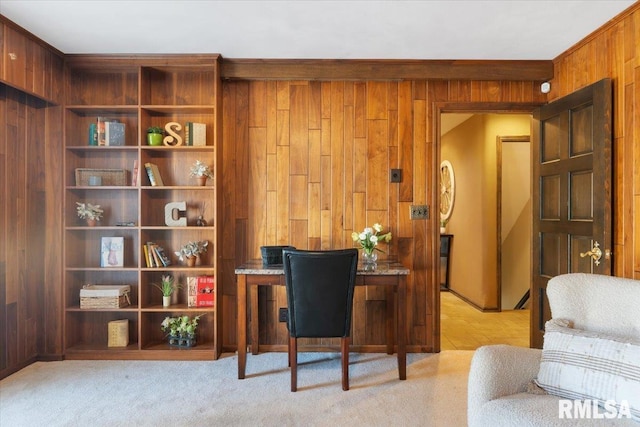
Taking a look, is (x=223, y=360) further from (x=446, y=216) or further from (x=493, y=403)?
(x=446, y=216)

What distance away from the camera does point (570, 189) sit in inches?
104

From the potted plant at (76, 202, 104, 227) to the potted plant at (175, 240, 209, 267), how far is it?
73cm

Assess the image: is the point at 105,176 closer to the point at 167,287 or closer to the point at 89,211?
the point at 89,211

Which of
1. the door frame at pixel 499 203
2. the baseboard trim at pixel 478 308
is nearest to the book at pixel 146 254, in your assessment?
the baseboard trim at pixel 478 308

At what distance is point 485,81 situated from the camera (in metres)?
3.13

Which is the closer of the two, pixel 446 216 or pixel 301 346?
pixel 301 346

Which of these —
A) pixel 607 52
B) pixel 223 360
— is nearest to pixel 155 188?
pixel 223 360

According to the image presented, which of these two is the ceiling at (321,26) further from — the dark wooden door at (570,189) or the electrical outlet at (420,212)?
the electrical outlet at (420,212)

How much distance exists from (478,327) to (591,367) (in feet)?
8.46

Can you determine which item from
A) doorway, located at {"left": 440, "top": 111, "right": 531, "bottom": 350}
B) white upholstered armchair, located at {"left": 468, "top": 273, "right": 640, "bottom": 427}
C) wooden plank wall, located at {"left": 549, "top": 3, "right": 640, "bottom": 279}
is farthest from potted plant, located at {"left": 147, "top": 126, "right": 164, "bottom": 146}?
doorway, located at {"left": 440, "top": 111, "right": 531, "bottom": 350}

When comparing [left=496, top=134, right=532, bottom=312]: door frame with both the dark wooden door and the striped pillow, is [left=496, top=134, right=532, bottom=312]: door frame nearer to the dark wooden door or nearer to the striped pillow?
the dark wooden door

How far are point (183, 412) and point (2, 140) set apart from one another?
93.0 inches

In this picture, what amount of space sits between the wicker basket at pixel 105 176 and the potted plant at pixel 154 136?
36 centimetres

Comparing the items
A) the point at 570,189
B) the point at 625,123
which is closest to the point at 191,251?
the point at 570,189
